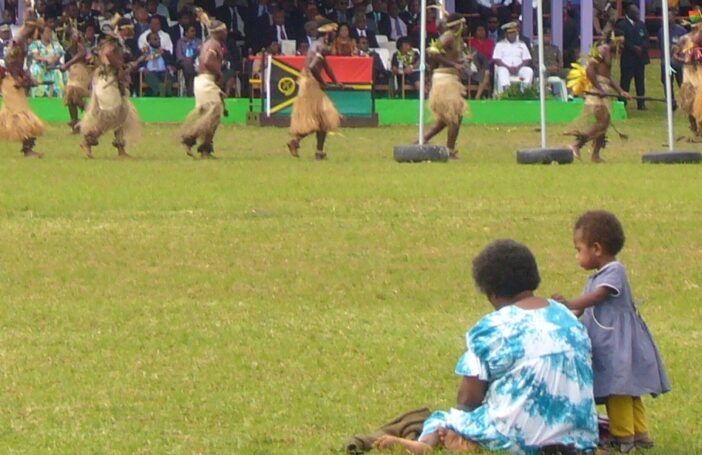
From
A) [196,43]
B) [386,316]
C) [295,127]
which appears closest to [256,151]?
[295,127]

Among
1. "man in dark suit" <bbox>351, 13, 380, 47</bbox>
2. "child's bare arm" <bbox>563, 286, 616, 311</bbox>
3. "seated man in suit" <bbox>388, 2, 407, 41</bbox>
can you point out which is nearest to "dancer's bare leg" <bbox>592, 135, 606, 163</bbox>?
"man in dark suit" <bbox>351, 13, 380, 47</bbox>

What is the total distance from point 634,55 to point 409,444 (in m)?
23.9

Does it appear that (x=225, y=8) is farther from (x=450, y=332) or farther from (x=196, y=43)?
(x=450, y=332)

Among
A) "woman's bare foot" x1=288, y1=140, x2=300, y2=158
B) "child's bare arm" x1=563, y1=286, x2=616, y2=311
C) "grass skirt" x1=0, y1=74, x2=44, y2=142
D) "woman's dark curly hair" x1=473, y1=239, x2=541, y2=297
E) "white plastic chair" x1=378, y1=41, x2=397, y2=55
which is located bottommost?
"woman's bare foot" x1=288, y1=140, x2=300, y2=158

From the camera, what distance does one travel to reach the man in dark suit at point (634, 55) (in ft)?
A: 98.3

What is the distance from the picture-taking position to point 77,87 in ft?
80.6

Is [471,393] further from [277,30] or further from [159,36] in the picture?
[277,30]

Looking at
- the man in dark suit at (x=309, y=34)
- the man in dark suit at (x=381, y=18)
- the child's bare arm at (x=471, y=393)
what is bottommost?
the child's bare arm at (x=471, y=393)

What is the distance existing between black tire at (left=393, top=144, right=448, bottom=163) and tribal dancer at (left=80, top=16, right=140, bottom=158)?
3337 millimetres

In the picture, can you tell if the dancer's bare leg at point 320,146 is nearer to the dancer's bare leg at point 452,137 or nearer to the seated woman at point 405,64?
the dancer's bare leg at point 452,137

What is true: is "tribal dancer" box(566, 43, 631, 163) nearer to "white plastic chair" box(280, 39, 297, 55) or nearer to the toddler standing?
"white plastic chair" box(280, 39, 297, 55)

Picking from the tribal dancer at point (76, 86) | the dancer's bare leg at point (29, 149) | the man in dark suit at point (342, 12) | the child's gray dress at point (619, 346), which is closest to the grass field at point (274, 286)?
the child's gray dress at point (619, 346)

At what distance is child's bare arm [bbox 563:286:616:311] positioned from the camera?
280 inches

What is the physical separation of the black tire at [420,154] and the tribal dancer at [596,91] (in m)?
1.62
